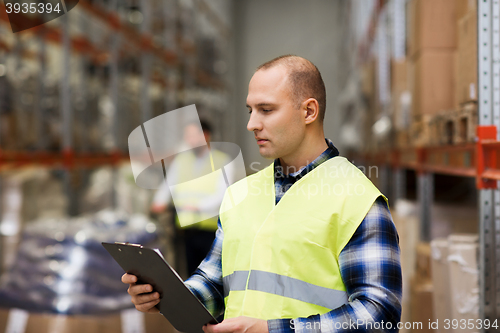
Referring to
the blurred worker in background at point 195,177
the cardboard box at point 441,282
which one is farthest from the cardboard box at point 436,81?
the blurred worker in background at point 195,177

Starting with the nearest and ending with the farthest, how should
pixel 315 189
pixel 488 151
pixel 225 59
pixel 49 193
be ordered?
pixel 315 189 → pixel 488 151 → pixel 49 193 → pixel 225 59

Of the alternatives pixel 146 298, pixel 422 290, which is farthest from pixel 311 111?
pixel 422 290

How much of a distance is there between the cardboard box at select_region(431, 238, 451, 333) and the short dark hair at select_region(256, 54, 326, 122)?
4.92 feet

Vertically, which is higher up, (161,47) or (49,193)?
(161,47)

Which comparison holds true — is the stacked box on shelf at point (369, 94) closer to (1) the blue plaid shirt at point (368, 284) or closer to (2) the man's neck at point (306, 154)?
(2) the man's neck at point (306, 154)

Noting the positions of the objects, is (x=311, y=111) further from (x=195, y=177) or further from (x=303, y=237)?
(x=195, y=177)

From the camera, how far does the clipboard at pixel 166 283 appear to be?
1.28m

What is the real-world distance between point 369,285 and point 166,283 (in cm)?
56

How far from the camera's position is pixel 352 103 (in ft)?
27.7

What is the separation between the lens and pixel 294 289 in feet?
4.46

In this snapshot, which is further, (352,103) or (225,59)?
(225,59)

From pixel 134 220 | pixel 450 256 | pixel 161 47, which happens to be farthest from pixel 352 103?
pixel 450 256

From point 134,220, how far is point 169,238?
173 centimetres

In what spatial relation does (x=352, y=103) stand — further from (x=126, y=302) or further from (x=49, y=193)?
(x=126, y=302)
